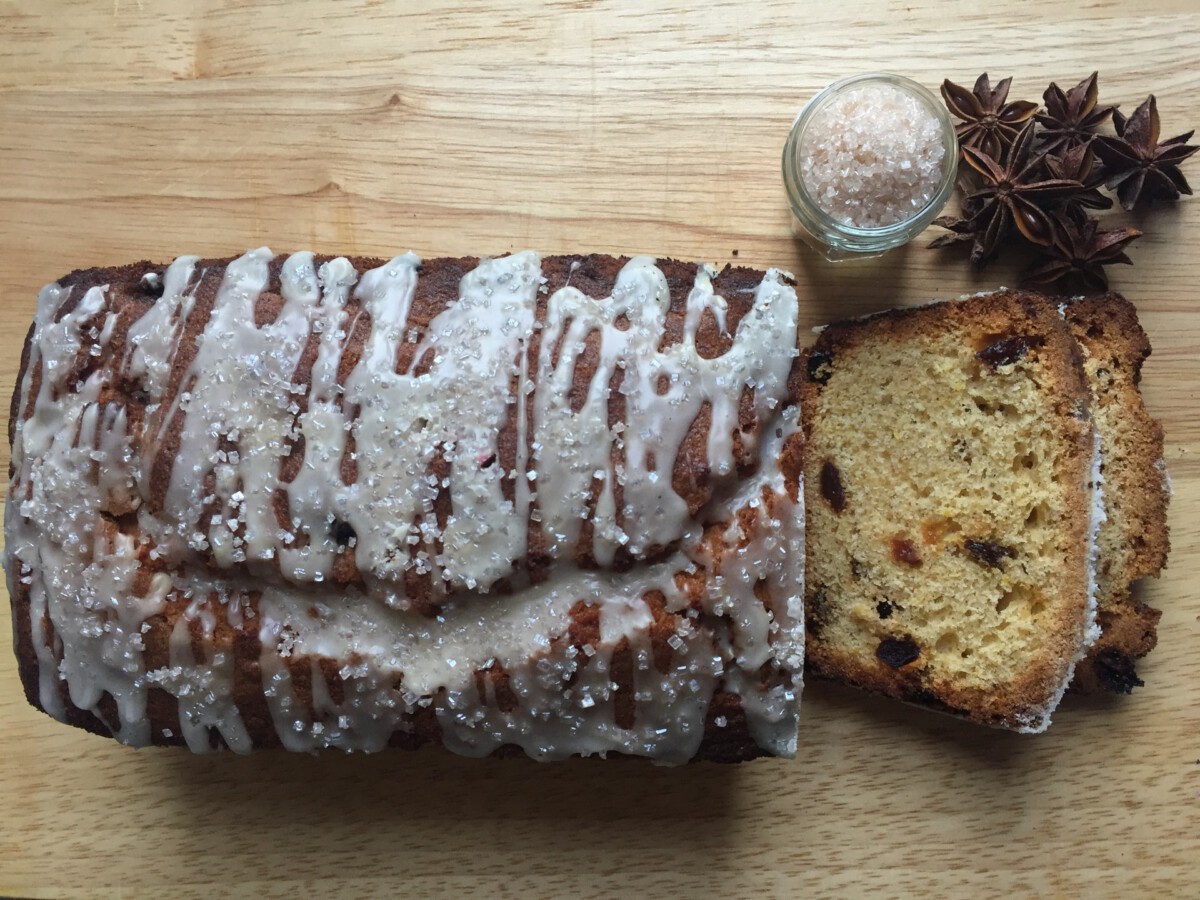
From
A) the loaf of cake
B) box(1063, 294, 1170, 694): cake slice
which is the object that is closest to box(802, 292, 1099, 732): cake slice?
box(1063, 294, 1170, 694): cake slice

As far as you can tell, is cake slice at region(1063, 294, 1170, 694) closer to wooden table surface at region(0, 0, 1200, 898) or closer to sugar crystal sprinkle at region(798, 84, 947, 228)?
wooden table surface at region(0, 0, 1200, 898)

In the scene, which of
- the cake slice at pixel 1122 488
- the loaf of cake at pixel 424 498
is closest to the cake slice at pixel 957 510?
the cake slice at pixel 1122 488

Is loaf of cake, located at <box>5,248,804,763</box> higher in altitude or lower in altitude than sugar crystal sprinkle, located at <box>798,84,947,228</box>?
lower

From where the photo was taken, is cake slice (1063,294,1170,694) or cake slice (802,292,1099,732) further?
cake slice (1063,294,1170,694)

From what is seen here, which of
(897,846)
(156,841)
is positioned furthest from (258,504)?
(897,846)

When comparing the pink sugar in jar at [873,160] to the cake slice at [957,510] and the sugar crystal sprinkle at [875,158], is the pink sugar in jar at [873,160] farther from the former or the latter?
the cake slice at [957,510]
